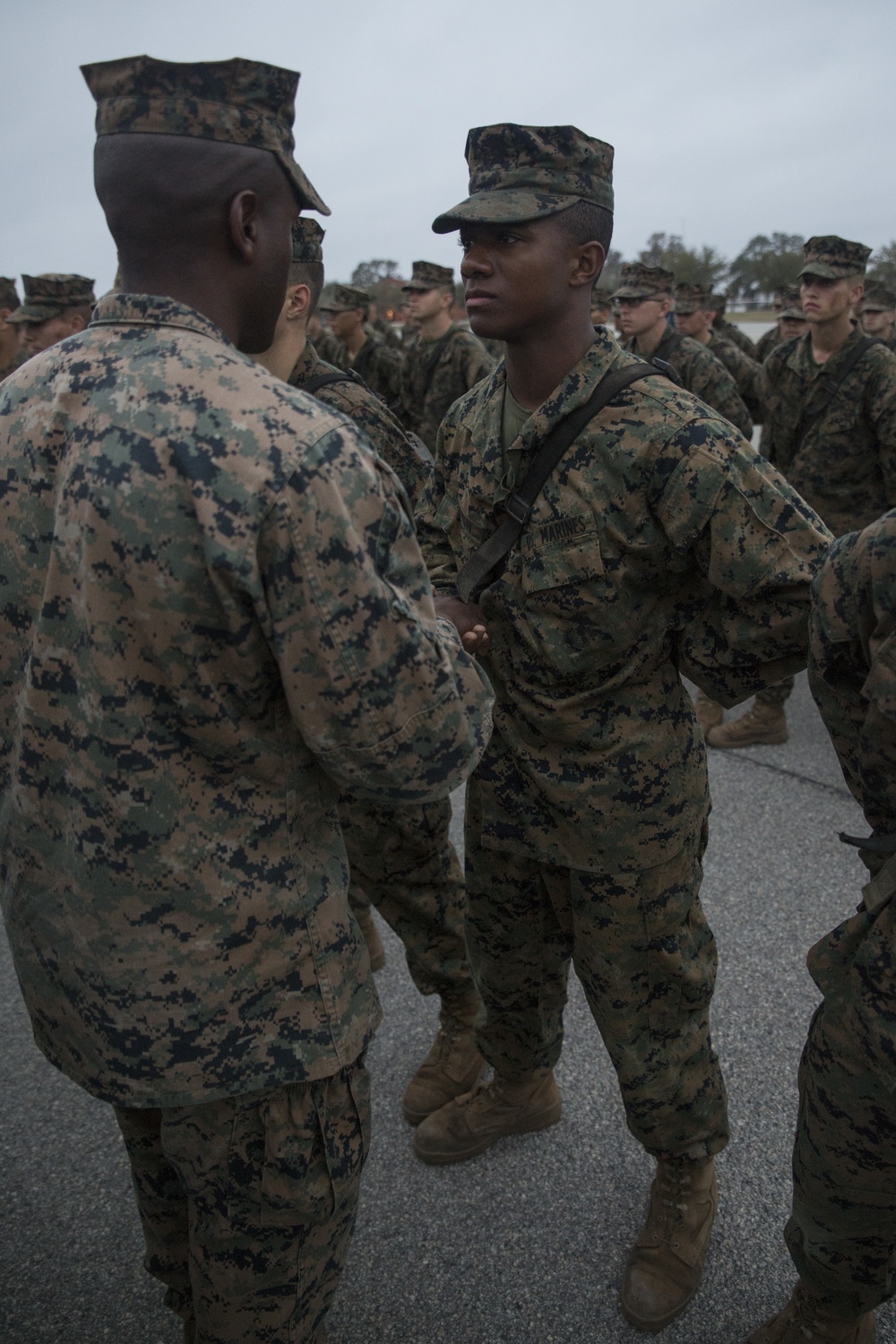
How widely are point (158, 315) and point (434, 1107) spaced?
2.22m

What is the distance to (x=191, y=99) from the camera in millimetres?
1169

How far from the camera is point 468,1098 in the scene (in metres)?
2.55

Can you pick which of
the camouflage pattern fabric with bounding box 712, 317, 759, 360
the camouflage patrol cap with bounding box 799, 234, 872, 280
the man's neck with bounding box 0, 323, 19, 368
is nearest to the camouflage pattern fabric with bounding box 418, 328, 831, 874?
the camouflage patrol cap with bounding box 799, 234, 872, 280

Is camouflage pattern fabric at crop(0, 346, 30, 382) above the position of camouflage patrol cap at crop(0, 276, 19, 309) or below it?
below

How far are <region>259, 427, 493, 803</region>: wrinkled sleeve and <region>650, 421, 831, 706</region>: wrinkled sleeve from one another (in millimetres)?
719

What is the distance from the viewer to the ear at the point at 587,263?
1983mm

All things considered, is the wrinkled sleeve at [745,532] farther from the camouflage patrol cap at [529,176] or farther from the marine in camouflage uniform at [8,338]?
the marine in camouflage uniform at [8,338]

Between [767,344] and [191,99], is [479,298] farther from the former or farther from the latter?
[767,344]

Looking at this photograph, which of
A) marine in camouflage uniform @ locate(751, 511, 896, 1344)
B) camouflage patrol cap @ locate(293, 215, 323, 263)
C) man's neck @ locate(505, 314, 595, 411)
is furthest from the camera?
camouflage patrol cap @ locate(293, 215, 323, 263)

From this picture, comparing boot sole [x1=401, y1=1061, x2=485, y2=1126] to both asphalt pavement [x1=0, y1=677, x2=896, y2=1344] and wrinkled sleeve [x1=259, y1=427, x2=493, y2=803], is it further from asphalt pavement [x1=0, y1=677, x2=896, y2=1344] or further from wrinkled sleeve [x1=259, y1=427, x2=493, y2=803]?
wrinkled sleeve [x1=259, y1=427, x2=493, y2=803]

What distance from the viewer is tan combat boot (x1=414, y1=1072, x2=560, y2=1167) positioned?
2.48m

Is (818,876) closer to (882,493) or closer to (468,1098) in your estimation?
(468,1098)

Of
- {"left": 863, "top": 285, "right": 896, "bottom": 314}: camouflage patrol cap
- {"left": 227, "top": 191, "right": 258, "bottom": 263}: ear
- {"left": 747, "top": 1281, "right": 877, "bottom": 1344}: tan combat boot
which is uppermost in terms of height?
{"left": 227, "top": 191, "right": 258, "bottom": 263}: ear

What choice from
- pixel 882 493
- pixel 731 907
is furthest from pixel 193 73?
pixel 882 493
